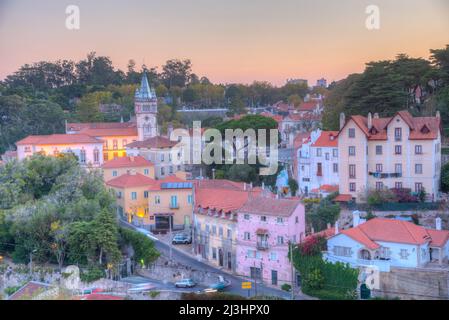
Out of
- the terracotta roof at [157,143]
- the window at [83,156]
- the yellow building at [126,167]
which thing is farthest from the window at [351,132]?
the window at [83,156]

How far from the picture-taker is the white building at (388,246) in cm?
958

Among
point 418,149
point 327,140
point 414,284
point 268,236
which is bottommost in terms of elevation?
point 414,284

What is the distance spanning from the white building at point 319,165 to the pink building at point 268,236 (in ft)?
7.60

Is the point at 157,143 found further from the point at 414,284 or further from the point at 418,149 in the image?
the point at 414,284

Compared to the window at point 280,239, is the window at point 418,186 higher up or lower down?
higher up

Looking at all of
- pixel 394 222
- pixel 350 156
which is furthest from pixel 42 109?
pixel 394 222

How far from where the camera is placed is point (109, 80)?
96.0ft

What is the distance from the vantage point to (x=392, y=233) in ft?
32.2

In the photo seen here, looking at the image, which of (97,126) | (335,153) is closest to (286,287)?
(335,153)

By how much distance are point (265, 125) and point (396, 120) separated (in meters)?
5.90

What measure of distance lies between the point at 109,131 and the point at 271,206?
35.5 ft

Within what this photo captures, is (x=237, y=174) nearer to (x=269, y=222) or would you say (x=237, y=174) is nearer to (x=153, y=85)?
(x=269, y=222)

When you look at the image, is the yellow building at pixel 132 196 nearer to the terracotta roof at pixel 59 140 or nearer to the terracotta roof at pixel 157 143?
the terracotta roof at pixel 157 143

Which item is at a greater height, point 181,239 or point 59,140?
point 59,140
